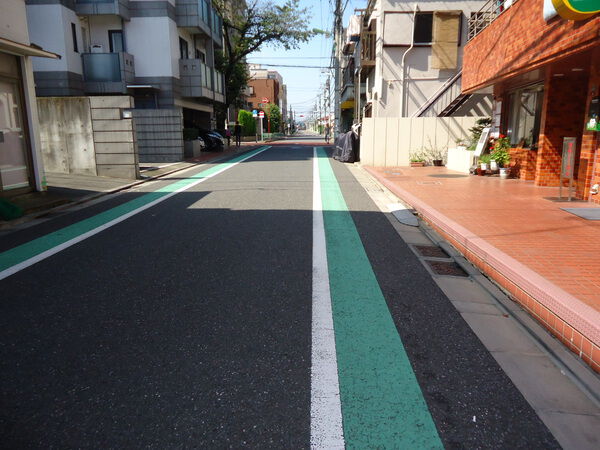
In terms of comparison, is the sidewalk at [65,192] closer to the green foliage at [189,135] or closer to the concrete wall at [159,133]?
the concrete wall at [159,133]

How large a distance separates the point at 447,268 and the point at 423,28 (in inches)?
775

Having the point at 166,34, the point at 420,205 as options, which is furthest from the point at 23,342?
the point at 166,34

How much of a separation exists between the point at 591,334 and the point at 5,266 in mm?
5772

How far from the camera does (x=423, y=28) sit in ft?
71.1

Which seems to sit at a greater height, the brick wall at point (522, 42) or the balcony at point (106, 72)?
the balcony at point (106, 72)

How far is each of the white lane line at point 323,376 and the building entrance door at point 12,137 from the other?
8.25 metres

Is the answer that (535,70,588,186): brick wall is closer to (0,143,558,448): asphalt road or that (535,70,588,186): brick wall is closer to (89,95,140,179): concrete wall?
(0,143,558,448): asphalt road

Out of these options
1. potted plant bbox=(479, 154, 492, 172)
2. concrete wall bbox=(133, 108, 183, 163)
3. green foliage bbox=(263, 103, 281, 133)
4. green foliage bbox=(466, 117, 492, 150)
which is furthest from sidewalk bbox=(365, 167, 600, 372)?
green foliage bbox=(263, 103, 281, 133)

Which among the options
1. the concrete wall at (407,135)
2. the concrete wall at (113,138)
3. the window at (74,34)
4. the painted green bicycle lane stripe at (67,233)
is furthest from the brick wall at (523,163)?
the window at (74,34)

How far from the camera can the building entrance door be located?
963 centimetres

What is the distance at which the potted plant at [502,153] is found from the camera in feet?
41.3

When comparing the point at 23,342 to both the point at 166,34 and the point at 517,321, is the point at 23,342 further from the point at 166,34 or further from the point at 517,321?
the point at 166,34

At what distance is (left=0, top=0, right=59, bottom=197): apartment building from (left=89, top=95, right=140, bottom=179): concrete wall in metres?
2.96

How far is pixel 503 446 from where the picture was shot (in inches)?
87.0
